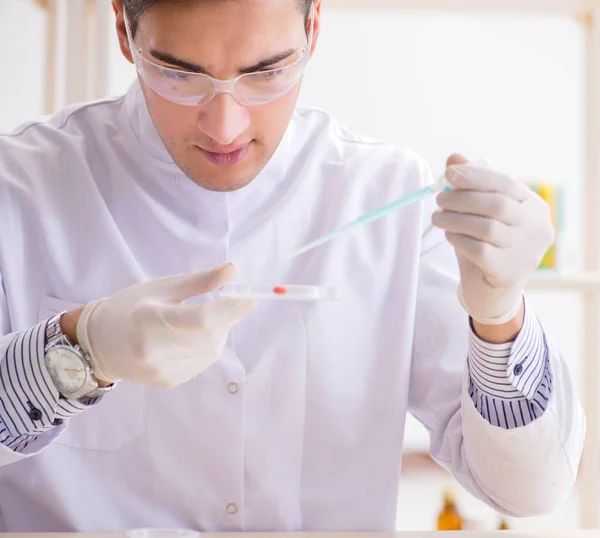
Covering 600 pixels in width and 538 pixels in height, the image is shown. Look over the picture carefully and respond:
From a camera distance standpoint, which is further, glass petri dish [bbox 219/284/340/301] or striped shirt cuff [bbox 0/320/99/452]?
striped shirt cuff [bbox 0/320/99/452]

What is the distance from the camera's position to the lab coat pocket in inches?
62.9

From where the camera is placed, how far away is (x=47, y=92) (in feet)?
9.36

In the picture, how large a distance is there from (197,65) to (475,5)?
160 cm

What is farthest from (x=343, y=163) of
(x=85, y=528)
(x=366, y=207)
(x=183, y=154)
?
(x=85, y=528)

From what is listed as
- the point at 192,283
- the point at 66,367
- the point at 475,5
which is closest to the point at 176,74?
the point at 192,283

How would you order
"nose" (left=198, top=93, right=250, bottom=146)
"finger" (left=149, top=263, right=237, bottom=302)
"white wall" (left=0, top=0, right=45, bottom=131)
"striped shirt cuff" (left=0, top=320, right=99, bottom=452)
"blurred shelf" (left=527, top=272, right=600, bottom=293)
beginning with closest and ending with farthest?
"finger" (left=149, top=263, right=237, bottom=302)
"striped shirt cuff" (left=0, top=320, right=99, bottom=452)
"nose" (left=198, top=93, right=250, bottom=146)
"blurred shelf" (left=527, top=272, right=600, bottom=293)
"white wall" (left=0, top=0, right=45, bottom=131)

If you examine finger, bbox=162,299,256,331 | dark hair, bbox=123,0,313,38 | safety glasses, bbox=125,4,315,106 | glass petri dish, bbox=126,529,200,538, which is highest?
dark hair, bbox=123,0,313,38

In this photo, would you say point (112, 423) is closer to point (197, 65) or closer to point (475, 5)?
point (197, 65)

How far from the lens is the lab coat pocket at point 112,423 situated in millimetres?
1597

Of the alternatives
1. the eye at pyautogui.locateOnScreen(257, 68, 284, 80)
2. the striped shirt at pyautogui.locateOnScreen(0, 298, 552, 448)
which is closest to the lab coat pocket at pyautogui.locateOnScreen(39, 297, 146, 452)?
the striped shirt at pyautogui.locateOnScreen(0, 298, 552, 448)

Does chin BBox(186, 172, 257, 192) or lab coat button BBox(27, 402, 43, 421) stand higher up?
chin BBox(186, 172, 257, 192)

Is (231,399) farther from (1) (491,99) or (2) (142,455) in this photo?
(1) (491,99)

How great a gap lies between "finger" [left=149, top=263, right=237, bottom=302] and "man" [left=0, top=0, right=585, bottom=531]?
0.03m

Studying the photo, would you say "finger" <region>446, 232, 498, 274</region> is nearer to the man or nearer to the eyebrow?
the man
